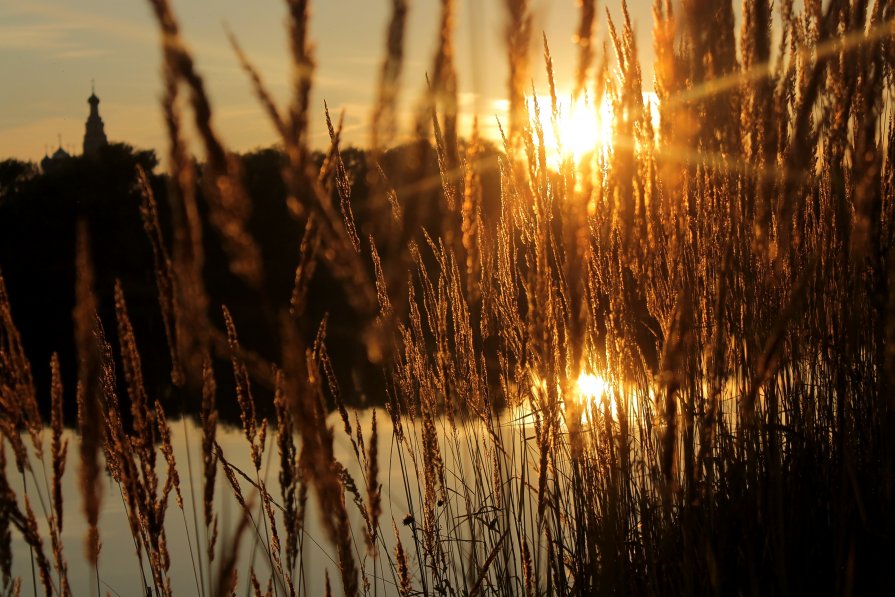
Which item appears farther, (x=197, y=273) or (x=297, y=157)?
(x=197, y=273)

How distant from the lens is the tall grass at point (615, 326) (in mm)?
931

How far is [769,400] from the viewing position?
192 cm

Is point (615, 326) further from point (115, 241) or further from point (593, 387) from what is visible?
point (115, 241)

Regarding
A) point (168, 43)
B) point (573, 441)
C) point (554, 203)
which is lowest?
point (573, 441)

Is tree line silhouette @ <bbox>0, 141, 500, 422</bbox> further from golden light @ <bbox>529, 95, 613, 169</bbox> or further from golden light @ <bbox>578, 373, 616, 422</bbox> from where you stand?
golden light @ <bbox>529, 95, 613, 169</bbox>

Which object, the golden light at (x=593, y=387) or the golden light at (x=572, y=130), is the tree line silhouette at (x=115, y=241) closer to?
the golden light at (x=593, y=387)

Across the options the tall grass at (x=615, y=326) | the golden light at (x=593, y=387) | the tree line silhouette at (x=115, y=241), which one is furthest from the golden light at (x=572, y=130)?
the tree line silhouette at (x=115, y=241)

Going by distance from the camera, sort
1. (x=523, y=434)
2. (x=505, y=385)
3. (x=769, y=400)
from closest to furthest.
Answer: (x=769, y=400) → (x=523, y=434) → (x=505, y=385)

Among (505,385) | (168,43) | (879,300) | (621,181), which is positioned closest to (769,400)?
(879,300)

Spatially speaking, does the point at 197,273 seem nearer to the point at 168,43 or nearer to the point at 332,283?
the point at 168,43

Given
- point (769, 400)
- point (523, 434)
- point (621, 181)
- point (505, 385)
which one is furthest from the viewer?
point (505, 385)

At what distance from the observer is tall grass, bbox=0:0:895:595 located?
0.93 metres

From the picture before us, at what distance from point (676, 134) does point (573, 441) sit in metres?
0.91

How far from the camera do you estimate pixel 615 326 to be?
1897 mm
